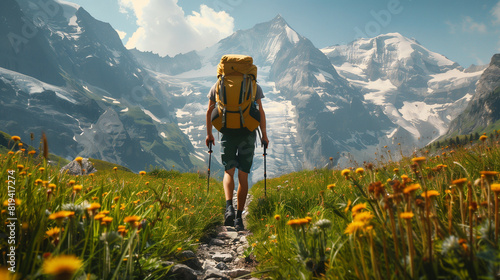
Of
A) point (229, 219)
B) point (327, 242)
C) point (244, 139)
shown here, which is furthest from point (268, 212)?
point (327, 242)

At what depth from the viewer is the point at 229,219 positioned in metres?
5.95

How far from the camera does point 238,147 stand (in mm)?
6273

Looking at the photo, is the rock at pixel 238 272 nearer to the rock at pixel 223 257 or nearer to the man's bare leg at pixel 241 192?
the rock at pixel 223 257

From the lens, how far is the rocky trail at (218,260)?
9.96ft

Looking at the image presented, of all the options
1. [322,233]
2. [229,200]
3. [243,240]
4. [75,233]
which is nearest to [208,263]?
[243,240]

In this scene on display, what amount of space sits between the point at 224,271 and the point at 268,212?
237cm

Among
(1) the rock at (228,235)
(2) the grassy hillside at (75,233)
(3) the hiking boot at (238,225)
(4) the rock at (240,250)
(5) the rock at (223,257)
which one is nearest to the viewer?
(2) the grassy hillside at (75,233)

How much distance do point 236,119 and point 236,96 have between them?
19.7 inches

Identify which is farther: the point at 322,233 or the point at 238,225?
the point at 238,225

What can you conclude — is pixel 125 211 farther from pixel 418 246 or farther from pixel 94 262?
pixel 418 246

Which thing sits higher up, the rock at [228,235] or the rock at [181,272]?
the rock at [181,272]

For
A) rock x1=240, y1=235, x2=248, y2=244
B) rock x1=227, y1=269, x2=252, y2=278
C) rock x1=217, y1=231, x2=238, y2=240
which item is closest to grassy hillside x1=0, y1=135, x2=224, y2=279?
rock x1=227, y1=269, x2=252, y2=278

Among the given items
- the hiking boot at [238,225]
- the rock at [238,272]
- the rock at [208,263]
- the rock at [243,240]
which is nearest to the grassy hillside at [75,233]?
the rock at [208,263]

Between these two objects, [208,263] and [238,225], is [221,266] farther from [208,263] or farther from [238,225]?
[238,225]
